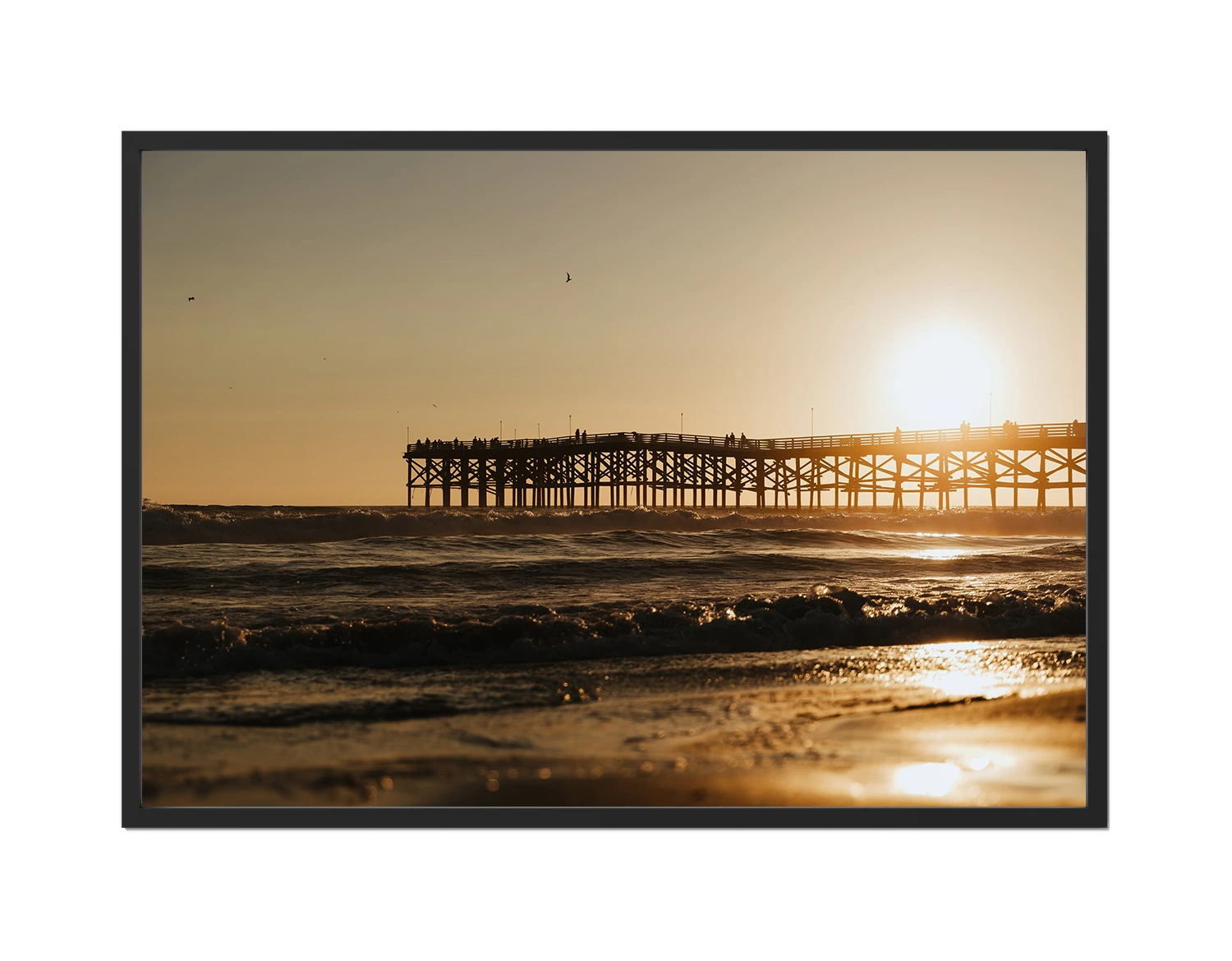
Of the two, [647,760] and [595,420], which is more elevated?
[595,420]

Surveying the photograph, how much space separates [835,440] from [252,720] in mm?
26839

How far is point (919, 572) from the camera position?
10648mm

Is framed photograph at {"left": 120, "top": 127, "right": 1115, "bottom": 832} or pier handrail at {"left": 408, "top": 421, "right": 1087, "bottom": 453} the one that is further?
pier handrail at {"left": 408, "top": 421, "right": 1087, "bottom": 453}

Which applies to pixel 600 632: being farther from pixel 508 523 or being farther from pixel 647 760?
pixel 508 523

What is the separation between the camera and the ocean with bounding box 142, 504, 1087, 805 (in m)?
3.96

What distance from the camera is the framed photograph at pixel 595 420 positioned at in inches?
155

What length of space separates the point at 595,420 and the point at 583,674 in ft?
9.12

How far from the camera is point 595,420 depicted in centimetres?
799

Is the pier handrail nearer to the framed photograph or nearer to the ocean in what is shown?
the ocean

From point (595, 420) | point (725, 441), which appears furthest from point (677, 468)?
point (595, 420)

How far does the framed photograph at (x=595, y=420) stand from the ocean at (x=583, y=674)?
0.03m

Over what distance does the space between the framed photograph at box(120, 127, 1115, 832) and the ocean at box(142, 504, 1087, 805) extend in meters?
0.03

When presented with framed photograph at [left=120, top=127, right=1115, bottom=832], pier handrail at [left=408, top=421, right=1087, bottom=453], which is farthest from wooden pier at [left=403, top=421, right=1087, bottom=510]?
framed photograph at [left=120, top=127, right=1115, bottom=832]
